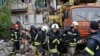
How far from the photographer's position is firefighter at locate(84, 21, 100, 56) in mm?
5424

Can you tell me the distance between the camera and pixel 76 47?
523 inches

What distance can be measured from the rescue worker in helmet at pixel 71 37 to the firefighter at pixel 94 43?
674 cm

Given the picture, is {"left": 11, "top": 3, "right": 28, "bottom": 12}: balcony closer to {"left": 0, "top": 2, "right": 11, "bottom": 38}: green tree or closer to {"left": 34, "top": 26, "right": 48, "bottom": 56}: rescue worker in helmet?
{"left": 0, "top": 2, "right": 11, "bottom": 38}: green tree

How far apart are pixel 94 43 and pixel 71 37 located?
7142mm

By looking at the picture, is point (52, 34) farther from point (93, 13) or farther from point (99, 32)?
point (99, 32)

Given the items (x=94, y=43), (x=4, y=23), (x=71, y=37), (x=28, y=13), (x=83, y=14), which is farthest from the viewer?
(x=28, y=13)

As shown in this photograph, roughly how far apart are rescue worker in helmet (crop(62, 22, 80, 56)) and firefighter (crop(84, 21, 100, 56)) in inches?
265

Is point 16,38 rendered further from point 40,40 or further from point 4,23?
point 4,23

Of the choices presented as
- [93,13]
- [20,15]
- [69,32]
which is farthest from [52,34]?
[20,15]

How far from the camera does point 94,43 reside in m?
5.41

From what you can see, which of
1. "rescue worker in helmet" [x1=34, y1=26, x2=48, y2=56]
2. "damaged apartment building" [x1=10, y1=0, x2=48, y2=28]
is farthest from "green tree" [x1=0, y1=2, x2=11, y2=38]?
"rescue worker in helmet" [x1=34, y1=26, x2=48, y2=56]

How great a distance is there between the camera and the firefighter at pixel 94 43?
542cm

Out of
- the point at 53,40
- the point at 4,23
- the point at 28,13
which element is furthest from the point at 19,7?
the point at 53,40

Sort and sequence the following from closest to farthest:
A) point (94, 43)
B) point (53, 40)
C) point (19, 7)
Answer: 1. point (94, 43)
2. point (53, 40)
3. point (19, 7)
